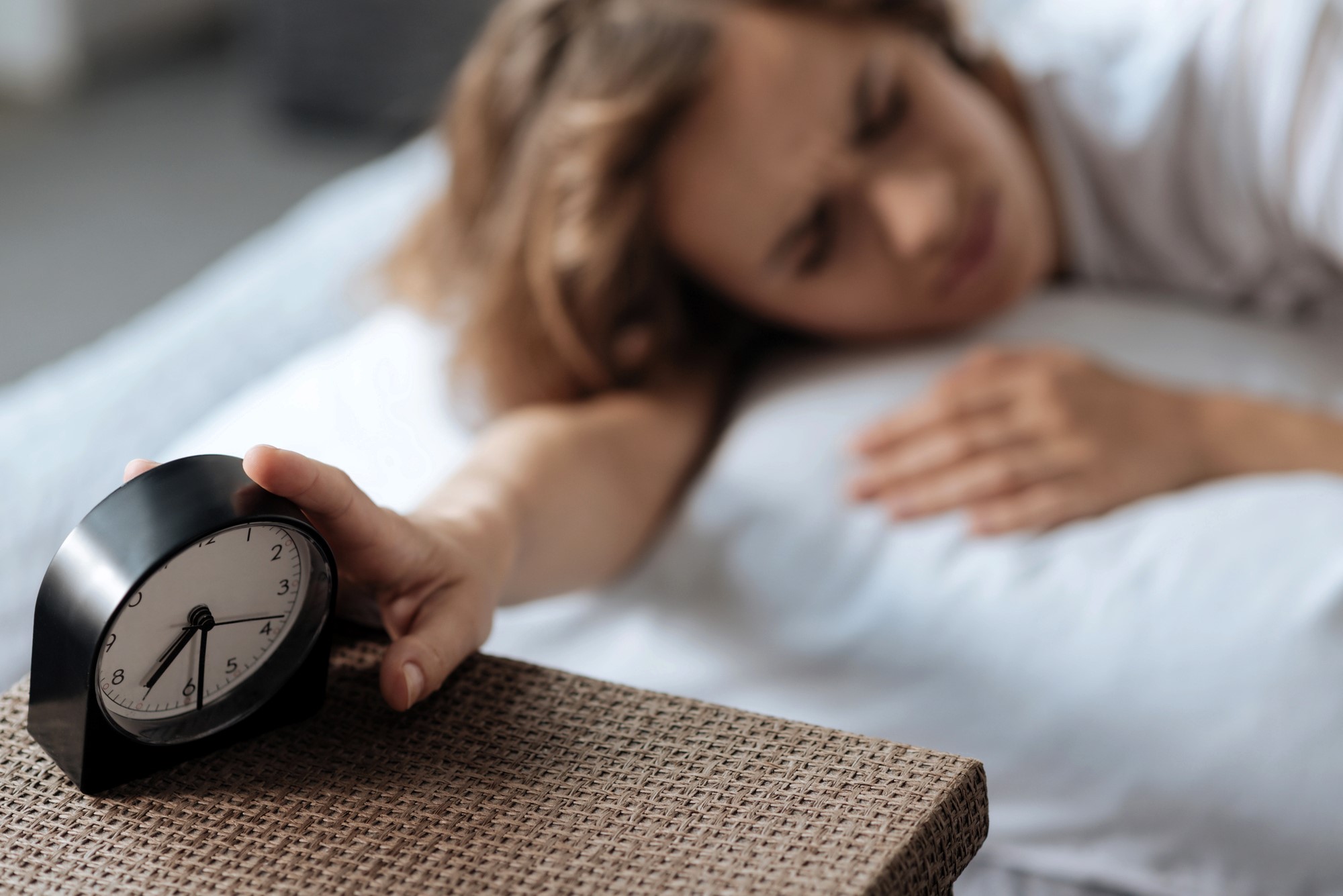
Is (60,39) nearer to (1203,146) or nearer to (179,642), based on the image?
(1203,146)

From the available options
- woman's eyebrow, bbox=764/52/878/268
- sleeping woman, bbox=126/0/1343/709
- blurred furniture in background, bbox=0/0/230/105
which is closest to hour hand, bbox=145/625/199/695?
sleeping woman, bbox=126/0/1343/709

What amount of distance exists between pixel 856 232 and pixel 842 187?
0.04 metres

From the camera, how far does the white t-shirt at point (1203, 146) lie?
1033 millimetres

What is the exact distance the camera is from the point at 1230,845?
74 centimetres

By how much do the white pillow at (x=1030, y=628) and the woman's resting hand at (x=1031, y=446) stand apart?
24mm

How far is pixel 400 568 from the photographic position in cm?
55

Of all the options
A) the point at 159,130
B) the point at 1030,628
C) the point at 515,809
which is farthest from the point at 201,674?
the point at 159,130

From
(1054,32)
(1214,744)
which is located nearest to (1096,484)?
(1214,744)

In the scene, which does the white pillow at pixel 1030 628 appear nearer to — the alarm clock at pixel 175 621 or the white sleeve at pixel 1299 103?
the white sleeve at pixel 1299 103

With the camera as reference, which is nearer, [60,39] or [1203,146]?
[1203,146]

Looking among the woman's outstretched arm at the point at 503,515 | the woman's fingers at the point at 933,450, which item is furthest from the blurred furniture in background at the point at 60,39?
the woman's fingers at the point at 933,450

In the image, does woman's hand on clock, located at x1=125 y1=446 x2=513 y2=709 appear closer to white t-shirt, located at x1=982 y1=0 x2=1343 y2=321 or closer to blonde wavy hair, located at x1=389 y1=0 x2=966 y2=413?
blonde wavy hair, located at x1=389 y1=0 x2=966 y2=413

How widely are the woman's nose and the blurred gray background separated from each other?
5.10ft

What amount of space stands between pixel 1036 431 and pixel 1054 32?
1.84ft
